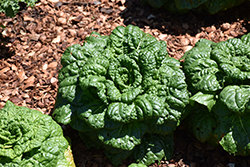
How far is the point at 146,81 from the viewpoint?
4137mm

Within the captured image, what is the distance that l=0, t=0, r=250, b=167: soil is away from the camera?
208 inches

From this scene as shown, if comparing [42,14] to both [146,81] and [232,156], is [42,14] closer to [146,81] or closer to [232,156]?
[146,81]

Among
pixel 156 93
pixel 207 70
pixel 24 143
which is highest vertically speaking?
pixel 207 70

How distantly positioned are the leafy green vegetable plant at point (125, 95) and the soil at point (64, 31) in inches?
25.6

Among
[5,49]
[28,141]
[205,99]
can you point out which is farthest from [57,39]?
[205,99]

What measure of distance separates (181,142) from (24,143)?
2414 millimetres

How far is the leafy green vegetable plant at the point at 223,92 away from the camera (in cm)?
396

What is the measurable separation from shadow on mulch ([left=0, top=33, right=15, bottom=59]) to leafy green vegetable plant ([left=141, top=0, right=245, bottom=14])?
9.68 feet

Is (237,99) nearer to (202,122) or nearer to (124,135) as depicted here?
(202,122)

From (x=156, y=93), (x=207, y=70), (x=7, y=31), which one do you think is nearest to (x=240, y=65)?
(x=207, y=70)

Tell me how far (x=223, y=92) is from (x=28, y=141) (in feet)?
8.71

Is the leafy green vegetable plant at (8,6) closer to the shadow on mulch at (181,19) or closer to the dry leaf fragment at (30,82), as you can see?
the dry leaf fragment at (30,82)

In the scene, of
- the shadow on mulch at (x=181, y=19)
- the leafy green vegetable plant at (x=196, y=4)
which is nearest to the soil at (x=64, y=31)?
the shadow on mulch at (x=181, y=19)

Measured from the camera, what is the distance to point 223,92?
398cm
